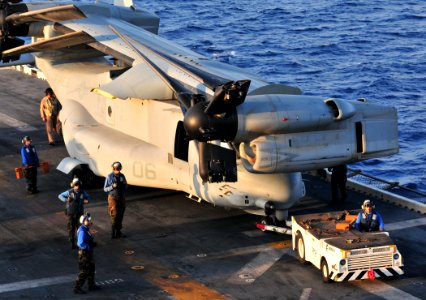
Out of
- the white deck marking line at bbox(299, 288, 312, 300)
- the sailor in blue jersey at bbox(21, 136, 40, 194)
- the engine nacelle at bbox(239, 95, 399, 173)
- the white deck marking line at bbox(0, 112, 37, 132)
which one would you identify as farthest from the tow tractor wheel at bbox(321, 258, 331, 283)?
the white deck marking line at bbox(0, 112, 37, 132)

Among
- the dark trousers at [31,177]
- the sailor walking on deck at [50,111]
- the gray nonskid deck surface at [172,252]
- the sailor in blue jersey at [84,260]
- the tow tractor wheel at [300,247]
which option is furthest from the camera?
the sailor walking on deck at [50,111]

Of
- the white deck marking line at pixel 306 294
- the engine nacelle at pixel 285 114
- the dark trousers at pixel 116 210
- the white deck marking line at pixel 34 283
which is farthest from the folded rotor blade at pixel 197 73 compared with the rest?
the white deck marking line at pixel 34 283

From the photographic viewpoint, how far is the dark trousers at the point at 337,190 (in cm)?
3047

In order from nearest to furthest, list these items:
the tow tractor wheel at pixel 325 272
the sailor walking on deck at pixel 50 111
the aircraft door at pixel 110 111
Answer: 1. the tow tractor wheel at pixel 325 272
2. the aircraft door at pixel 110 111
3. the sailor walking on deck at pixel 50 111

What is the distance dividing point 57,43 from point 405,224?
13.0m

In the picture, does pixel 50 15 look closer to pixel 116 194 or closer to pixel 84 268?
pixel 116 194

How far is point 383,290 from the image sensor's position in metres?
23.9

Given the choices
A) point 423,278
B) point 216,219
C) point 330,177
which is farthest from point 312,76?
point 423,278

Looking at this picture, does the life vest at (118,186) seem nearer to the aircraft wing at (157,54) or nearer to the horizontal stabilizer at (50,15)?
the aircraft wing at (157,54)

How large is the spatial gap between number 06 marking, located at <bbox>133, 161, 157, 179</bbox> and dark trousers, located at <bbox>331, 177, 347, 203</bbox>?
5.61 meters

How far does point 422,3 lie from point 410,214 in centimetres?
6308

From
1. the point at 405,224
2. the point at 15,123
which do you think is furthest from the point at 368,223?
the point at 15,123

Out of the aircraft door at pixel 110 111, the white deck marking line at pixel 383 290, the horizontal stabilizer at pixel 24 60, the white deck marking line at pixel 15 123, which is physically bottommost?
the white deck marking line at pixel 383 290

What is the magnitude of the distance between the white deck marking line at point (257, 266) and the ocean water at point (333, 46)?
18050 mm
